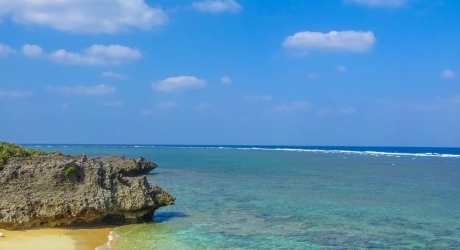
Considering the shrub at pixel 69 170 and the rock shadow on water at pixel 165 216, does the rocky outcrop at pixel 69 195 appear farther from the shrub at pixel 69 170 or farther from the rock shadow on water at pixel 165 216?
the rock shadow on water at pixel 165 216

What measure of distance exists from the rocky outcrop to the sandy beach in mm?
528

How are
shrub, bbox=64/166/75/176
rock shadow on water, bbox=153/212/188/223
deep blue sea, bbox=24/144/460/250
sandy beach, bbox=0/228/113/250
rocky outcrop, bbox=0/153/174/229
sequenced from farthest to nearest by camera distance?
rock shadow on water, bbox=153/212/188/223
shrub, bbox=64/166/75/176
rocky outcrop, bbox=0/153/174/229
deep blue sea, bbox=24/144/460/250
sandy beach, bbox=0/228/113/250

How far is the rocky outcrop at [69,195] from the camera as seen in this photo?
15711 mm

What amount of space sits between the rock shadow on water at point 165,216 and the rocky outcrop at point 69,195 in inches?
18.8

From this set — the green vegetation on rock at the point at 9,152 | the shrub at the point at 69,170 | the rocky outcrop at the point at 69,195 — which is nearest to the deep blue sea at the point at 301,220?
the rocky outcrop at the point at 69,195

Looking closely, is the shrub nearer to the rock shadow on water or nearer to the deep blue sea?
the deep blue sea

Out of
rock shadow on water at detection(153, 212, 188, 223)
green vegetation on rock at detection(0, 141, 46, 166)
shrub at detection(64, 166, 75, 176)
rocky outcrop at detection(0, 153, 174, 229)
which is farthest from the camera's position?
rock shadow on water at detection(153, 212, 188, 223)

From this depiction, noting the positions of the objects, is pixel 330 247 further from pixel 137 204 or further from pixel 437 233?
pixel 137 204

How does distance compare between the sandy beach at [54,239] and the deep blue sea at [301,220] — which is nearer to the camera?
the sandy beach at [54,239]

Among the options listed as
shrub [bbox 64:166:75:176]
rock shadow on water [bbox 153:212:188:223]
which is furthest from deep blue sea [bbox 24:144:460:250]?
shrub [bbox 64:166:75:176]

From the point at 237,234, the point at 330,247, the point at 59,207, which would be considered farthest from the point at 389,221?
the point at 59,207

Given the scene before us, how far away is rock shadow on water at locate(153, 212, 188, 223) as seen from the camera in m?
18.7

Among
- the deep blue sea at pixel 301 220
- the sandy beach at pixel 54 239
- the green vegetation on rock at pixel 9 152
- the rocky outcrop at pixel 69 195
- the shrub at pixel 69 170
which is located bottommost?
the sandy beach at pixel 54 239

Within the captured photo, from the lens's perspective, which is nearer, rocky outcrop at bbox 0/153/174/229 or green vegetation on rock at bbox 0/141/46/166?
rocky outcrop at bbox 0/153/174/229
